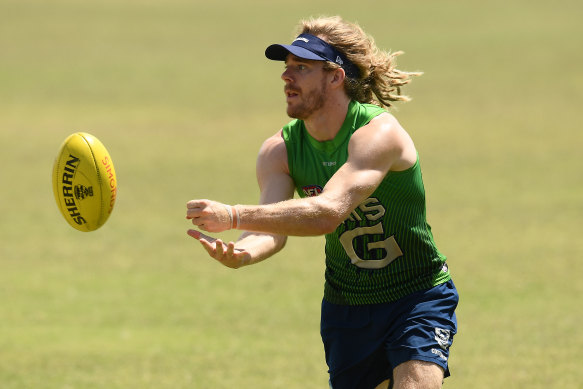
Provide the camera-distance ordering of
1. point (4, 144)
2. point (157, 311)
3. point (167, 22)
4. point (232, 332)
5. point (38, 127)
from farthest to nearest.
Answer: point (167, 22) → point (38, 127) → point (4, 144) → point (157, 311) → point (232, 332)

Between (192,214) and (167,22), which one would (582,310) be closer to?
(192,214)

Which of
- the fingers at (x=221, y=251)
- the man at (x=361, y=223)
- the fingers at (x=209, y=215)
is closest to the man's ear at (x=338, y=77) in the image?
the man at (x=361, y=223)

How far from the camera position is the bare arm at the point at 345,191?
496cm

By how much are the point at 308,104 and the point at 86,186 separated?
1.32m

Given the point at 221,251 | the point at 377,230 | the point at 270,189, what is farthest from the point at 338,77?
the point at 221,251

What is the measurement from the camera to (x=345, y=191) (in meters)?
5.11

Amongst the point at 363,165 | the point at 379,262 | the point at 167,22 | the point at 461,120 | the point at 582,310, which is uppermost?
the point at 167,22

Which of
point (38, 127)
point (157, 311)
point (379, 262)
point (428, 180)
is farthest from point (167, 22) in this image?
point (379, 262)

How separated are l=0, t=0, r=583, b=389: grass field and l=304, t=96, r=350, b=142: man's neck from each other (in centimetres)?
343

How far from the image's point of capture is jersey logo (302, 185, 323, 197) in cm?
575

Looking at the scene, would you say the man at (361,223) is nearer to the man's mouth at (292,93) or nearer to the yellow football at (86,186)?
the man's mouth at (292,93)

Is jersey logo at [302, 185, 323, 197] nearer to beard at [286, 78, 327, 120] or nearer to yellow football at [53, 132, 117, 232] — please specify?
beard at [286, 78, 327, 120]

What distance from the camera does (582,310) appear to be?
35.7ft

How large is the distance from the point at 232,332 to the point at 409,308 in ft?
16.1
